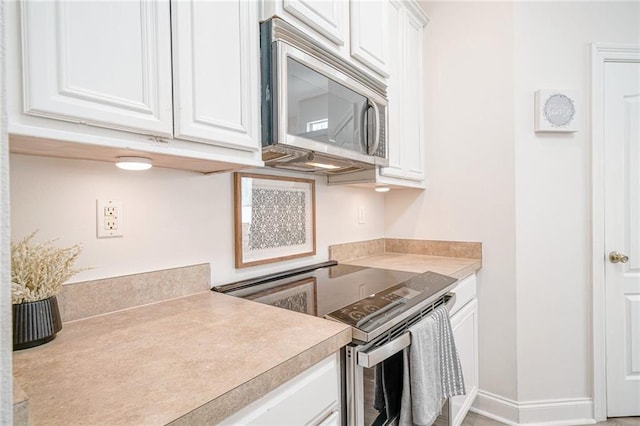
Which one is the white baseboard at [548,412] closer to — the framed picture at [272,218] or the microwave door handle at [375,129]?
the framed picture at [272,218]

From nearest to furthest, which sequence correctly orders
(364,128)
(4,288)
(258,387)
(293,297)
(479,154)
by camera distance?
(4,288)
(258,387)
(293,297)
(364,128)
(479,154)

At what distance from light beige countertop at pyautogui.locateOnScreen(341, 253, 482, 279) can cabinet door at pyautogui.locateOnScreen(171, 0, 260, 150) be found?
1.11m

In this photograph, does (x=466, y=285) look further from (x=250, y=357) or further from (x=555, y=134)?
(x=250, y=357)

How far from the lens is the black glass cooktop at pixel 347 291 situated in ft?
3.26

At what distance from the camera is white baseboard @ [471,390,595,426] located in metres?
1.84

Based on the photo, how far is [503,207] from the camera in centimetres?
190

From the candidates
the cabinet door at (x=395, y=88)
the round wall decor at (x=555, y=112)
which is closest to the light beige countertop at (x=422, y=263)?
the cabinet door at (x=395, y=88)

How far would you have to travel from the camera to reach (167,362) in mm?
673

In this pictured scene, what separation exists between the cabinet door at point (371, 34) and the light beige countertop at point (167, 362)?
3.80 feet

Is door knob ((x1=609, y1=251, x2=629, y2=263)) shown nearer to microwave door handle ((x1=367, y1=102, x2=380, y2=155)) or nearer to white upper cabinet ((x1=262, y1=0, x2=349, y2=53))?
microwave door handle ((x1=367, y1=102, x2=380, y2=155))

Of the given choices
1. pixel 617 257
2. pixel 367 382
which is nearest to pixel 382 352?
pixel 367 382

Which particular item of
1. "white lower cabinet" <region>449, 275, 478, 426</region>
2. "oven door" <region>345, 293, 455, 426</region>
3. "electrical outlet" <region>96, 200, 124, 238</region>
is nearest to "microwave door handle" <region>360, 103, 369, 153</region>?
"oven door" <region>345, 293, 455, 426</region>

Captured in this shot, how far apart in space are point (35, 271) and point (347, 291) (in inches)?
36.6

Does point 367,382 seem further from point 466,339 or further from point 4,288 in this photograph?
point 466,339
